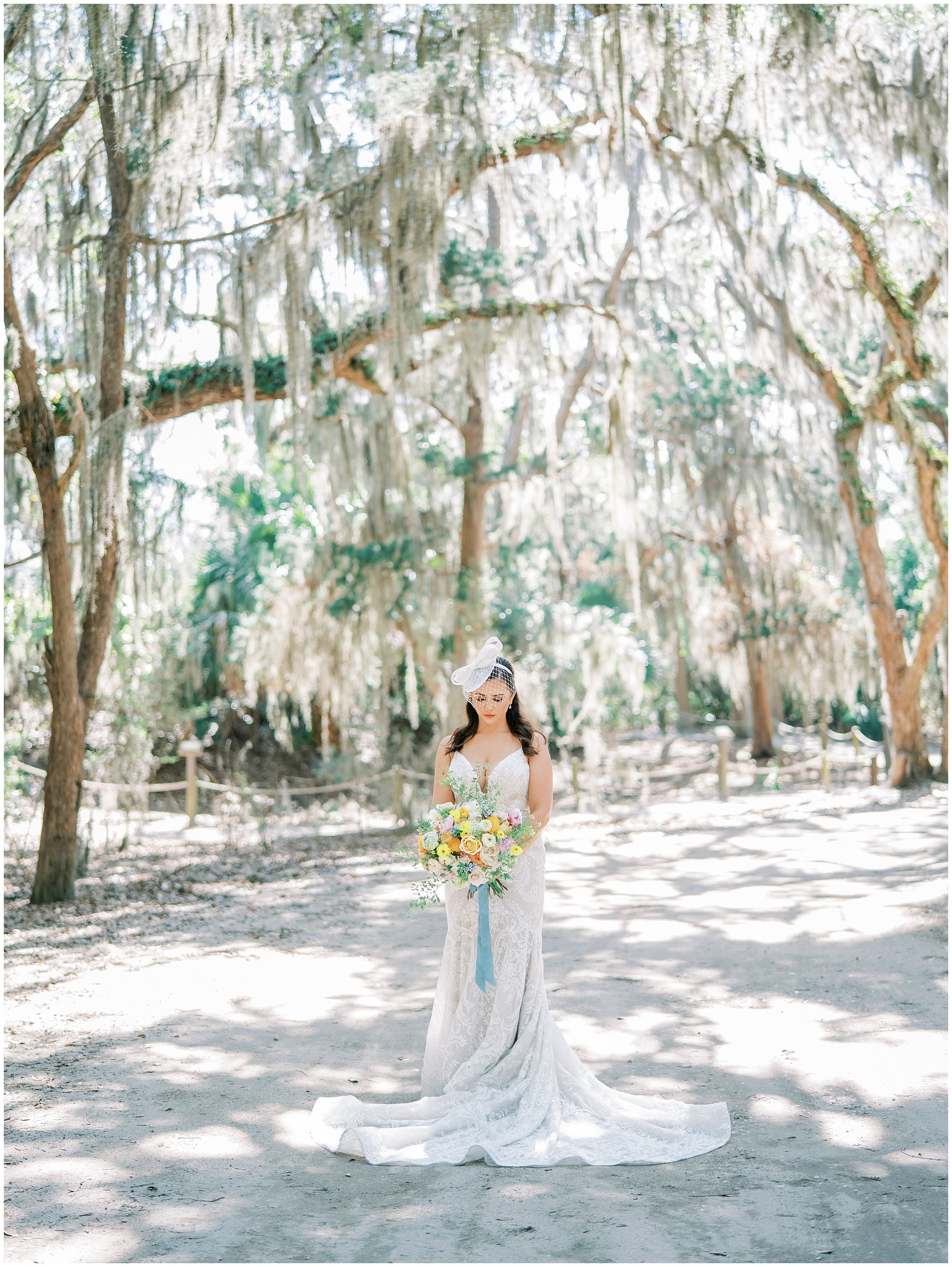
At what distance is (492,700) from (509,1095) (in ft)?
4.56

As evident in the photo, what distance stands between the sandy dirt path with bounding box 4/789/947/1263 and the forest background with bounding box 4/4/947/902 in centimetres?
221

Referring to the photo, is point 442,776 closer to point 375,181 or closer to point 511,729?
point 511,729

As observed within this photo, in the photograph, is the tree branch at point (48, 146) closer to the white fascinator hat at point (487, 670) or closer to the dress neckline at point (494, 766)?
the white fascinator hat at point (487, 670)

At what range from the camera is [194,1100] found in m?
3.94

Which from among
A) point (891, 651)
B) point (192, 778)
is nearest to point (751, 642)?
point (891, 651)

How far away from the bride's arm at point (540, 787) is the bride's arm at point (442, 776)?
12.2 inches

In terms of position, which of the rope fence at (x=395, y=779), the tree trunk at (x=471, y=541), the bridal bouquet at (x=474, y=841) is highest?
the tree trunk at (x=471, y=541)

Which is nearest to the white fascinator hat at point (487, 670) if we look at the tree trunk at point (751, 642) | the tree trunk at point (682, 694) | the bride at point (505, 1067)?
the bride at point (505, 1067)

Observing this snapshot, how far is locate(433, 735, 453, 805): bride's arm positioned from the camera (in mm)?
4152

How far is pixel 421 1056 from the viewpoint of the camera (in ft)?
15.0

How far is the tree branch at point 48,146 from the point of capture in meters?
7.27

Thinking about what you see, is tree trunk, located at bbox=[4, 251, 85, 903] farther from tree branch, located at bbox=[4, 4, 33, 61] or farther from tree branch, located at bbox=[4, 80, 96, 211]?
tree branch, located at bbox=[4, 4, 33, 61]

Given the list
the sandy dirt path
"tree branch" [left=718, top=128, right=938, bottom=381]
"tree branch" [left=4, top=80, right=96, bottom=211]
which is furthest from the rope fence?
"tree branch" [left=718, top=128, right=938, bottom=381]

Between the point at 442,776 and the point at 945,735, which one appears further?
the point at 945,735
